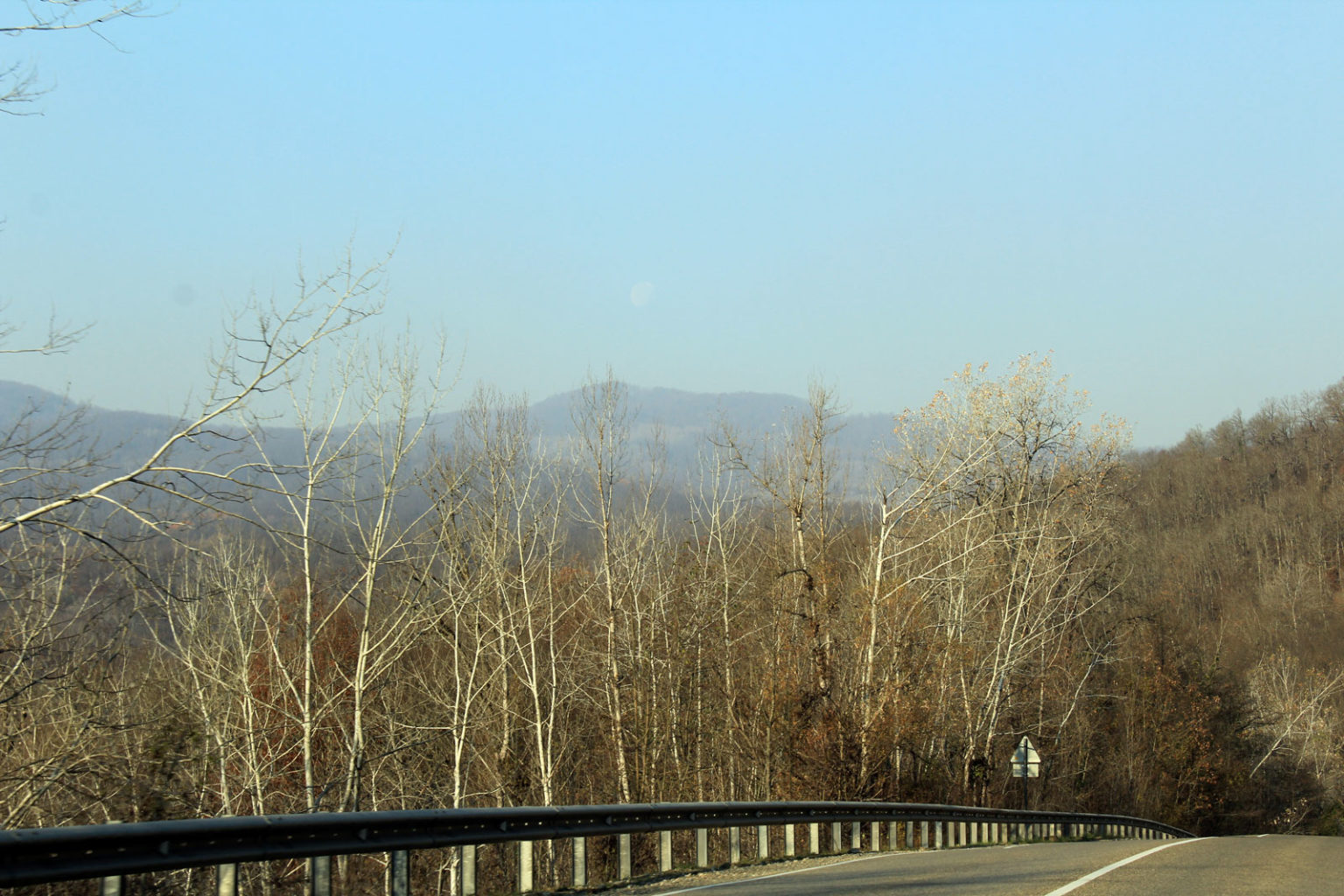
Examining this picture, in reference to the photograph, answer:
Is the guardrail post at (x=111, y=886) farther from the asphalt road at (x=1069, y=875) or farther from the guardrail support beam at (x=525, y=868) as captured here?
the asphalt road at (x=1069, y=875)

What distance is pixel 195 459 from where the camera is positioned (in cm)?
968

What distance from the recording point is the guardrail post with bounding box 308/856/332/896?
6.83m

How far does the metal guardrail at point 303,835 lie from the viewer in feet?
17.6

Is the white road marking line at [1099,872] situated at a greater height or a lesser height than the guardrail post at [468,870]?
lesser

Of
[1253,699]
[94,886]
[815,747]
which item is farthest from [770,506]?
[1253,699]

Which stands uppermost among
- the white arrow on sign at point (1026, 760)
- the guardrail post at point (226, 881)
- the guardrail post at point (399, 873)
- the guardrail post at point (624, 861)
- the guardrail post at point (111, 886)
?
the guardrail post at point (111, 886)

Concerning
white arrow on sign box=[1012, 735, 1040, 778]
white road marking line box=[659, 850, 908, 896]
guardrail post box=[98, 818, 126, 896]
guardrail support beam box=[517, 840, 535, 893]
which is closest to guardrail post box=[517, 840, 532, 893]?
guardrail support beam box=[517, 840, 535, 893]

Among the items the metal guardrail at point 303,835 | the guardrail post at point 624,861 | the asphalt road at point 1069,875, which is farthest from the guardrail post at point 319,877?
the guardrail post at point 624,861

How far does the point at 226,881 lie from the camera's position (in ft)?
21.2

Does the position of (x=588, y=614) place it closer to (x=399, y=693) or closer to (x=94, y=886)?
(x=399, y=693)

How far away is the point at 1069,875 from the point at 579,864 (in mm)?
4772

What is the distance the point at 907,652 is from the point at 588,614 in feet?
40.5

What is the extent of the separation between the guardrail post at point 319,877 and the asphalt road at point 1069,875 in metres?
3.21

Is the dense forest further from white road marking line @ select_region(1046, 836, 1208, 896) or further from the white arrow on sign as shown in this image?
white road marking line @ select_region(1046, 836, 1208, 896)
